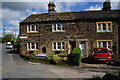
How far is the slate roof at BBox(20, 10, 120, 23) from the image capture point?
16400 millimetres

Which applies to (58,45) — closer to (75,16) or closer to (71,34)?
(71,34)

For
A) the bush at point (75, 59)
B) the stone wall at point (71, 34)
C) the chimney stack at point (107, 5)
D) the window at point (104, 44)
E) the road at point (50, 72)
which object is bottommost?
the road at point (50, 72)

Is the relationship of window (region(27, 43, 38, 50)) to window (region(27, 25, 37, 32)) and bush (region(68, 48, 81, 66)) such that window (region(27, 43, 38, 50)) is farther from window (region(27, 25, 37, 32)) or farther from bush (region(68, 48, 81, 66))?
bush (region(68, 48, 81, 66))

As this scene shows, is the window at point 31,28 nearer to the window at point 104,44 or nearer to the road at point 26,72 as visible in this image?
the road at point 26,72

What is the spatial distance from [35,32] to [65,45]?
5.89 metres

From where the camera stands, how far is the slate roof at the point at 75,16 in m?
16.4

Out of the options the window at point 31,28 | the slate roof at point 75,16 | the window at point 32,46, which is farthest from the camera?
the window at point 31,28

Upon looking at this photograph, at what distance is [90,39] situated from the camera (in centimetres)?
1645

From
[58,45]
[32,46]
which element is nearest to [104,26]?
[58,45]

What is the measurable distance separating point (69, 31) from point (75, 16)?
9.26 feet

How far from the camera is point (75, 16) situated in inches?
691

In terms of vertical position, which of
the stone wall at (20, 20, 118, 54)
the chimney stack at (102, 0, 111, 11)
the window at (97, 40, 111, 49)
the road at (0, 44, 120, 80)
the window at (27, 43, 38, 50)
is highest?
the chimney stack at (102, 0, 111, 11)

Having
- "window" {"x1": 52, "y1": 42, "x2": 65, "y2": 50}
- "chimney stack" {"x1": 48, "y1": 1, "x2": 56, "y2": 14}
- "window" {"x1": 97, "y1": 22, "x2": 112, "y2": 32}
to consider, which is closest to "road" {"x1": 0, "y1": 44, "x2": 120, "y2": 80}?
"window" {"x1": 52, "y1": 42, "x2": 65, "y2": 50}

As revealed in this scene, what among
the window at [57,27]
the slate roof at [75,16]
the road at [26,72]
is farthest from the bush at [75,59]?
the slate roof at [75,16]
